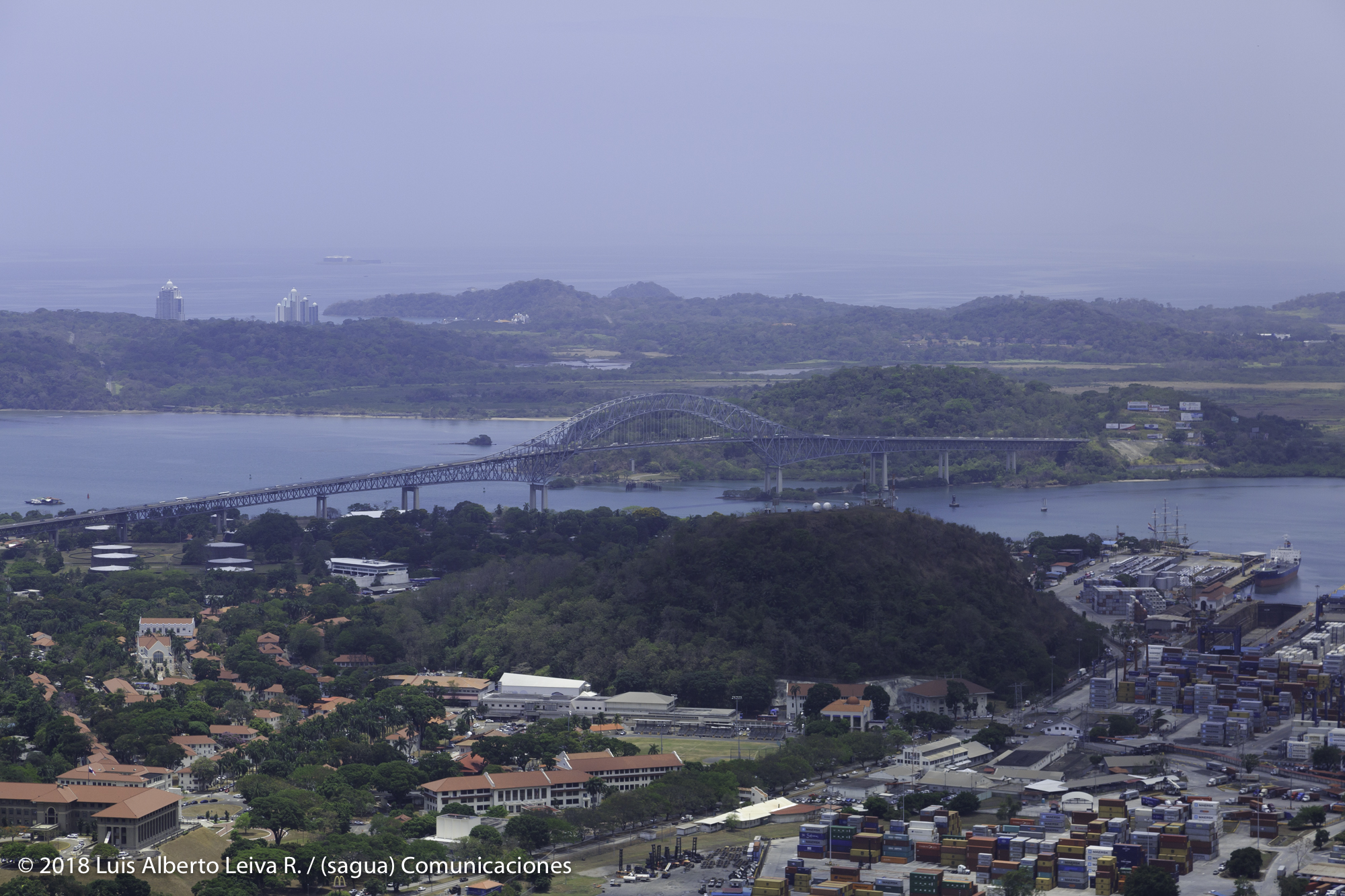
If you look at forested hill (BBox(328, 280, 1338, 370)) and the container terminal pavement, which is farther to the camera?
forested hill (BBox(328, 280, 1338, 370))

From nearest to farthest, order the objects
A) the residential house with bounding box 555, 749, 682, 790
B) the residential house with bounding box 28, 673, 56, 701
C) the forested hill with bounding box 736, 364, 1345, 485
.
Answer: the residential house with bounding box 555, 749, 682, 790 < the residential house with bounding box 28, 673, 56, 701 < the forested hill with bounding box 736, 364, 1345, 485

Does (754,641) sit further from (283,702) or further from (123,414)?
(123,414)

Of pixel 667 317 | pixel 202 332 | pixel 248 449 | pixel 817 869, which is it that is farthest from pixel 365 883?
pixel 667 317

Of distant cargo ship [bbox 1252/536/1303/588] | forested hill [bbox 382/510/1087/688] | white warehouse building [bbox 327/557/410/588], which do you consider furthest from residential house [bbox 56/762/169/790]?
distant cargo ship [bbox 1252/536/1303/588]

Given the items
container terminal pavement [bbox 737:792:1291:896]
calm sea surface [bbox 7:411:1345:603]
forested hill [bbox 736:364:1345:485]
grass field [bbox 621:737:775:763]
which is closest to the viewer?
container terminal pavement [bbox 737:792:1291:896]

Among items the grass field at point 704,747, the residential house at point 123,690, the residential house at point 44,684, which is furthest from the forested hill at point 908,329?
the grass field at point 704,747

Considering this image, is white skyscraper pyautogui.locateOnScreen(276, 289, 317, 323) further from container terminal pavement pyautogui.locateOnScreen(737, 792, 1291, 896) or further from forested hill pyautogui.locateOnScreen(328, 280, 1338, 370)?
container terminal pavement pyautogui.locateOnScreen(737, 792, 1291, 896)

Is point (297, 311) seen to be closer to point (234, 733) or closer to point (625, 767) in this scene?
point (234, 733)
